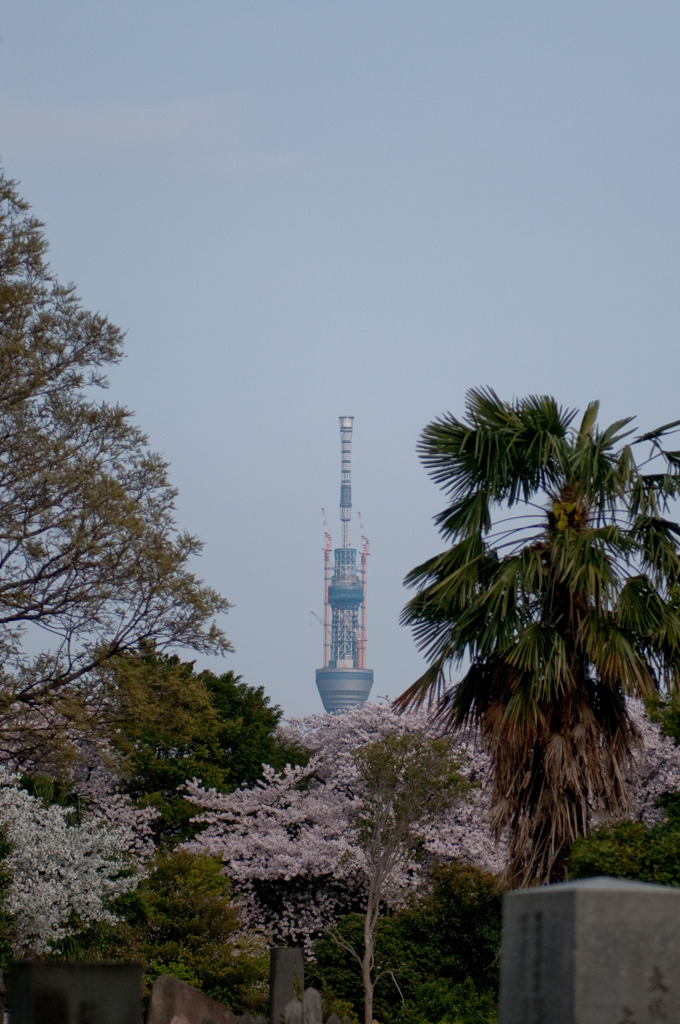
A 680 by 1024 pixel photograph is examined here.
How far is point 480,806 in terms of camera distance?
3681 cm

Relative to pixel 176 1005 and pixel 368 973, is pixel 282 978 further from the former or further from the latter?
pixel 368 973

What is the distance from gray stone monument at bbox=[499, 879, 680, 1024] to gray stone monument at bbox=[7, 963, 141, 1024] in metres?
2.11

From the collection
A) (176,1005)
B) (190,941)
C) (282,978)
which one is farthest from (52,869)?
(282,978)

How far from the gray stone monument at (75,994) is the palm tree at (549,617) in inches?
322

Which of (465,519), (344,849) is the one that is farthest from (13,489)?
(344,849)

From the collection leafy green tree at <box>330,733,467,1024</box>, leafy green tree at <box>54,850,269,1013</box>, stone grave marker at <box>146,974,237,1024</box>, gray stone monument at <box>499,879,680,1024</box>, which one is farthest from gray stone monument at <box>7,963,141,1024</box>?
leafy green tree at <box>330,733,467,1024</box>

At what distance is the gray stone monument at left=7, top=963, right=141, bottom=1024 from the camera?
538cm

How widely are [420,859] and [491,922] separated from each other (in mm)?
14443

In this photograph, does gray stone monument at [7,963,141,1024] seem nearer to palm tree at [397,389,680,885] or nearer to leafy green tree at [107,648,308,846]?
palm tree at [397,389,680,885]

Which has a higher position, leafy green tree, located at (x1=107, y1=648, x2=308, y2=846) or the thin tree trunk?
leafy green tree, located at (x1=107, y1=648, x2=308, y2=846)

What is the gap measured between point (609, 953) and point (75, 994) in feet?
8.09

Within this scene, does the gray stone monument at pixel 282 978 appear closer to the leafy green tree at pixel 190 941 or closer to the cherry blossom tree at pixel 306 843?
the leafy green tree at pixel 190 941

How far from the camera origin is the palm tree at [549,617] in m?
13.3

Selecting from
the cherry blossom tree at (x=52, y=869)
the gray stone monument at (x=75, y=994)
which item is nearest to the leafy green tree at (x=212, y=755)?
the cherry blossom tree at (x=52, y=869)
